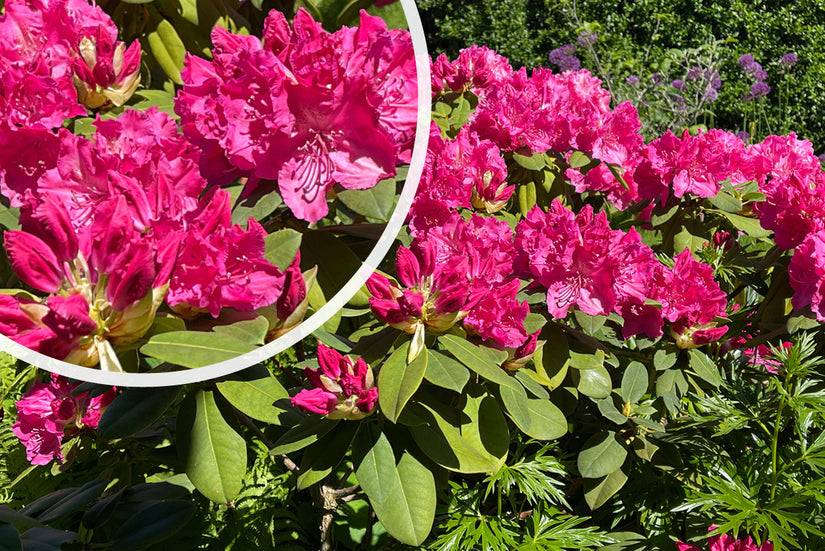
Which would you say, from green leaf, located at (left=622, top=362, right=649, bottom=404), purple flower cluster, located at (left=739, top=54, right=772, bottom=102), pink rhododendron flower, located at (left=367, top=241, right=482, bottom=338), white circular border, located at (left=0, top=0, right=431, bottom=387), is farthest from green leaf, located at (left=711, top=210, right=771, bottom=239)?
purple flower cluster, located at (left=739, top=54, right=772, bottom=102)

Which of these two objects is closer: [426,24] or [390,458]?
[390,458]

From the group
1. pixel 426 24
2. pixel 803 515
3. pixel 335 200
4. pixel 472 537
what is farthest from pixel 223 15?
pixel 426 24

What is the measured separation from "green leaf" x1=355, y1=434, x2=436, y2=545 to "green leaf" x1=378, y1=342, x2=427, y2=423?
15cm

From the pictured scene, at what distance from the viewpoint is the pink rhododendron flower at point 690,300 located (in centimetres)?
165

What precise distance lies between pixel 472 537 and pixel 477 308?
22.6 inches

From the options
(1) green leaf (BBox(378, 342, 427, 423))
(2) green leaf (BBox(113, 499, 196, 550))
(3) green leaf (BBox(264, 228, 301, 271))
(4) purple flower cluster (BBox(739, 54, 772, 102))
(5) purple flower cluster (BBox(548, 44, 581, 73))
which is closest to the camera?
(3) green leaf (BBox(264, 228, 301, 271))

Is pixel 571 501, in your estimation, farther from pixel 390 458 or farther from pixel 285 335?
pixel 285 335

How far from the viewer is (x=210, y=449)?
1266 mm

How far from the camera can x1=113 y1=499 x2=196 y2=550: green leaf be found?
1.46 m

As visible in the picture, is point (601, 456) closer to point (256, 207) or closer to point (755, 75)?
point (256, 207)

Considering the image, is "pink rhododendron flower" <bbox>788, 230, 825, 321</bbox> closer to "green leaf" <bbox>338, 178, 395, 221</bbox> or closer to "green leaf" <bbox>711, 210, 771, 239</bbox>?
"green leaf" <bbox>711, 210, 771, 239</bbox>

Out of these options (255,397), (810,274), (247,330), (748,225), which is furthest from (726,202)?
(247,330)

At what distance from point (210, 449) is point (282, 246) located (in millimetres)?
643

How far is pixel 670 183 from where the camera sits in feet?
7.00
